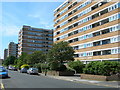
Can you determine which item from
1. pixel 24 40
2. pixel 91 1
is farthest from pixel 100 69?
pixel 24 40

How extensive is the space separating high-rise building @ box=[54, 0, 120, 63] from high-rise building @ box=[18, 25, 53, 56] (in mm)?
40673

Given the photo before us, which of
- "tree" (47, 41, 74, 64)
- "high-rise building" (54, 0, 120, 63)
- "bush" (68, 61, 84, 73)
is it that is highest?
"high-rise building" (54, 0, 120, 63)

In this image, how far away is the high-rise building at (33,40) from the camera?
10706 centimetres

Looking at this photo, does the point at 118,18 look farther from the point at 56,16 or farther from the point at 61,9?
the point at 56,16

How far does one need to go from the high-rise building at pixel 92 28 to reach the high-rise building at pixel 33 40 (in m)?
40.7

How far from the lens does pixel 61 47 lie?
110 feet

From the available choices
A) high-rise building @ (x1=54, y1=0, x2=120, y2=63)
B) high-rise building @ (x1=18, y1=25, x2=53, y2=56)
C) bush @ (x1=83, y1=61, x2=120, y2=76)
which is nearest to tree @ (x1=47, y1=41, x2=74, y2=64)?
bush @ (x1=83, y1=61, x2=120, y2=76)

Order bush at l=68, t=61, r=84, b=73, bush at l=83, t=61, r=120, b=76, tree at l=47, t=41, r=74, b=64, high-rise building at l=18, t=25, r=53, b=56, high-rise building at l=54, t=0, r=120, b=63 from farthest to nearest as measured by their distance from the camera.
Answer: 1. high-rise building at l=18, t=25, r=53, b=56
2. high-rise building at l=54, t=0, r=120, b=63
3. bush at l=68, t=61, r=84, b=73
4. tree at l=47, t=41, r=74, b=64
5. bush at l=83, t=61, r=120, b=76

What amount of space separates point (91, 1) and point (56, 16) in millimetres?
27524

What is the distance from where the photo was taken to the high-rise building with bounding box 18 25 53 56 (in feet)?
351

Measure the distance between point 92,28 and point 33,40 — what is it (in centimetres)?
6336

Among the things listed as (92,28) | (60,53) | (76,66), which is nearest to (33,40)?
(92,28)

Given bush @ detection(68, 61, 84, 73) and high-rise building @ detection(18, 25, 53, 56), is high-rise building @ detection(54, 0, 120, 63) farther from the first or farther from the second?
high-rise building @ detection(18, 25, 53, 56)

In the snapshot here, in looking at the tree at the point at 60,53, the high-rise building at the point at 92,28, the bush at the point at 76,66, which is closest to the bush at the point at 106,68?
the tree at the point at 60,53
